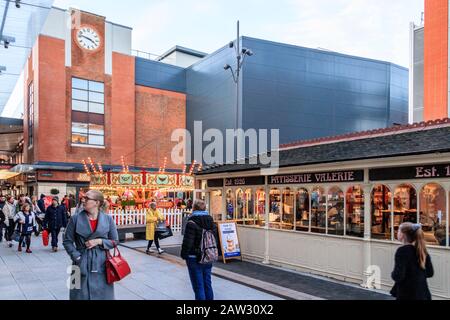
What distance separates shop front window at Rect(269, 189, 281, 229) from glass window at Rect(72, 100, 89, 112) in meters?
22.2

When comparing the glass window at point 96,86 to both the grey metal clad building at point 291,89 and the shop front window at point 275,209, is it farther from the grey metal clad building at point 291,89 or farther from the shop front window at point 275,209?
the shop front window at point 275,209

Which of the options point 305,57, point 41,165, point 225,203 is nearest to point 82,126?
point 41,165

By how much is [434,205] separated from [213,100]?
24.8 meters

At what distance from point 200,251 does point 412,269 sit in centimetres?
275

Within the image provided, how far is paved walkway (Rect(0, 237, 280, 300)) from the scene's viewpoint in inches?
267

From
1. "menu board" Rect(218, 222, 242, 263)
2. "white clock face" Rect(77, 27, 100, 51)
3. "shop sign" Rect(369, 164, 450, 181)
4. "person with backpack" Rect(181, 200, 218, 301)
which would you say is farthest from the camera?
"white clock face" Rect(77, 27, 100, 51)

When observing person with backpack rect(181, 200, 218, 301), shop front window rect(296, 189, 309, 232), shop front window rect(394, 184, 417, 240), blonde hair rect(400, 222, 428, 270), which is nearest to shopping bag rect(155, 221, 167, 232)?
shop front window rect(296, 189, 309, 232)

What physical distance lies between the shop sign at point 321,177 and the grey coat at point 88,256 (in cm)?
551

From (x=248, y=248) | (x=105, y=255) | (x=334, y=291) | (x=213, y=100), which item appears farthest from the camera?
(x=213, y=100)

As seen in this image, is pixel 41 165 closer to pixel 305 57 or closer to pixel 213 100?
pixel 213 100

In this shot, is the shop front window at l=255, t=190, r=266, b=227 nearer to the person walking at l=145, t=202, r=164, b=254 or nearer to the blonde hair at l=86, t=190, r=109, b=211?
the person walking at l=145, t=202, r=164, b=254

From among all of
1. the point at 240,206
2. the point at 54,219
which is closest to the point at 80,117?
the point at 54,219

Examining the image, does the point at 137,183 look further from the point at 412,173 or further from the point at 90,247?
the point at 90,247

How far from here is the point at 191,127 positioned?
33500 millimetres
